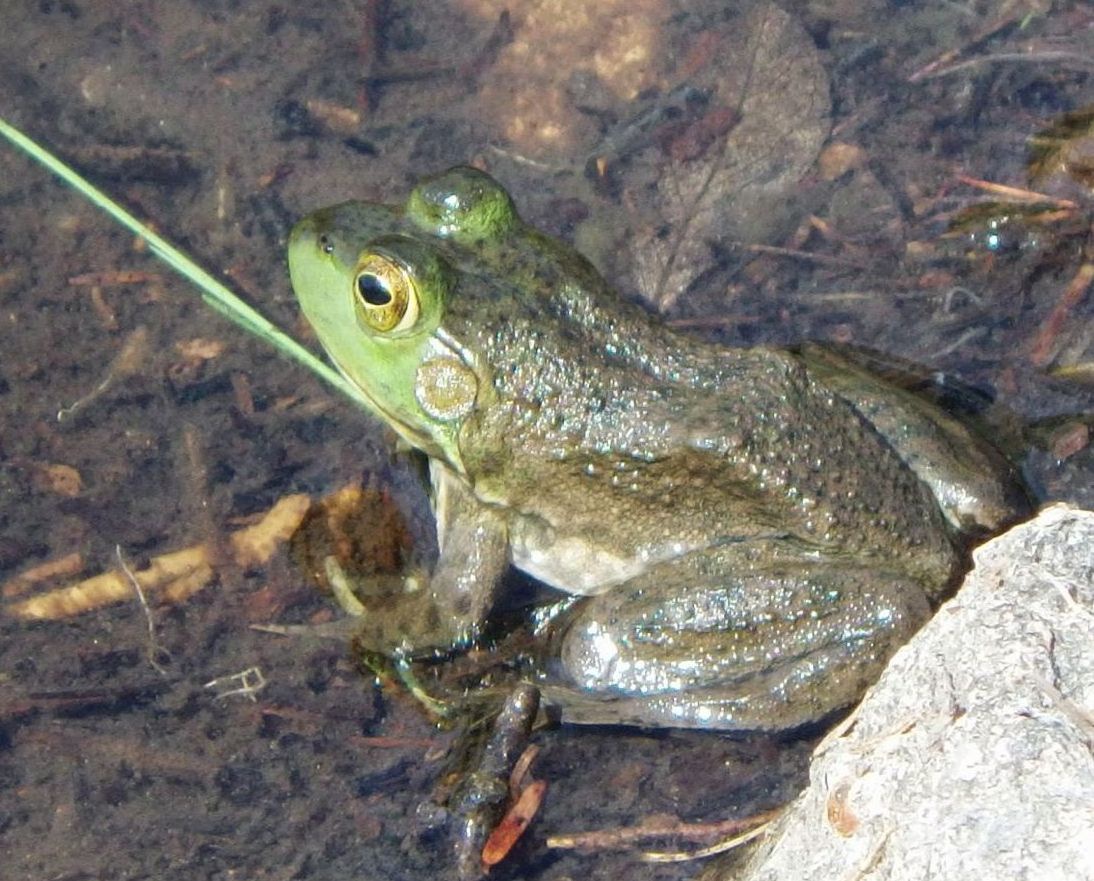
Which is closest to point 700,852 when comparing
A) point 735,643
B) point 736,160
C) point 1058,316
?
point 735,643

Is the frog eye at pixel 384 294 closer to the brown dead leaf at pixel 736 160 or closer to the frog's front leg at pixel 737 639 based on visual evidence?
the frog's front leg at pixel 737 639

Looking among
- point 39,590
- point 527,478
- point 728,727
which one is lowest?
point 39,590

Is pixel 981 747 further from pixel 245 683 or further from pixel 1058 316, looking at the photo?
pixel 1058 316

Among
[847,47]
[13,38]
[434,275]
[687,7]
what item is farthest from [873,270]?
[13,38]

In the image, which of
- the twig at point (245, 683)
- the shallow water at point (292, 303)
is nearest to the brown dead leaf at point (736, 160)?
the shallow water at point (292, 303)

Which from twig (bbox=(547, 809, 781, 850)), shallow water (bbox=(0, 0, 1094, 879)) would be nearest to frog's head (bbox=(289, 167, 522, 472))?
shallow water (bbox=(0, 0, 1094, 879))

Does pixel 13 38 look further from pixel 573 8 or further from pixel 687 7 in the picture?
pixel 687 7
